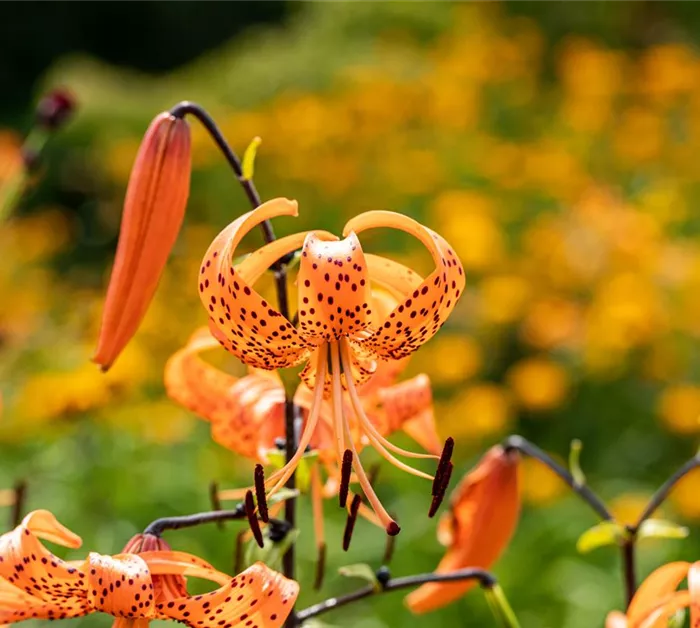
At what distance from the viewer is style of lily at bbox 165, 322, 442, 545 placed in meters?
0.97

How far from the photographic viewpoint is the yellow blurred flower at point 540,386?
3092 millimetres

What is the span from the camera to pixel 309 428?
0.84m

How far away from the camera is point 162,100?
6.31m

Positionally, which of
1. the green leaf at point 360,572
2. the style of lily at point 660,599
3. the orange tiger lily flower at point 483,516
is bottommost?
the orange tiger lily flower at point 483,516

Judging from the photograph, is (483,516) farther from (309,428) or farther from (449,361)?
(449,361)

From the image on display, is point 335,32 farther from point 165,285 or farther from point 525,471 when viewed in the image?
point 525,471

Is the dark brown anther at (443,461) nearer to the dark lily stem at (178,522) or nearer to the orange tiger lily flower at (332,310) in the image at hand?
the orange tiger lily flower at (332,310)

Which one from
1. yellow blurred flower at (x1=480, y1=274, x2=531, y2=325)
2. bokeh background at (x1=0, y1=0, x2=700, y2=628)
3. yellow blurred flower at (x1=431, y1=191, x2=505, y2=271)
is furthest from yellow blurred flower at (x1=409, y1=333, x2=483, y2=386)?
yellow blurred flower at (x1=431, y1=191, x2=505, y2=271)

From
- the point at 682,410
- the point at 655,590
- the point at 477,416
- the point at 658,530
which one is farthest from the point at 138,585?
the point at 682,410

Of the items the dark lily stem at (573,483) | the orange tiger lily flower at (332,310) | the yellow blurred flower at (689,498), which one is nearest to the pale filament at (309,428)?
the orange tiger lily flower at (332,310)

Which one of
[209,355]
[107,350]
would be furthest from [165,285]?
[107,350]

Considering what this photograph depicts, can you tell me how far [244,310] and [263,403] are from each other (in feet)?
0.57

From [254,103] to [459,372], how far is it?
300 centimetres

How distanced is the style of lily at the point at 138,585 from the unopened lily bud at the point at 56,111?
975 mm
